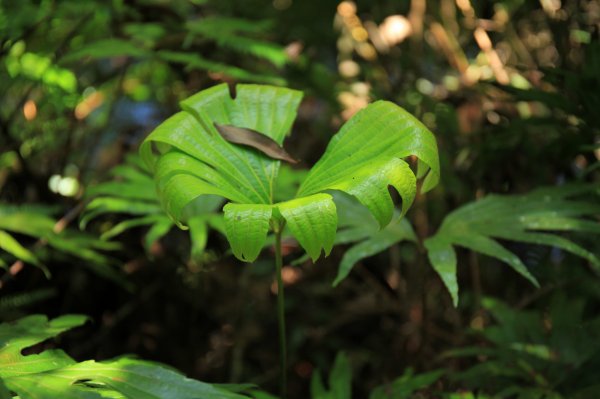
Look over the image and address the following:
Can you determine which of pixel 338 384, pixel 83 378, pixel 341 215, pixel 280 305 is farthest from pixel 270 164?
Result: pixel 338 384

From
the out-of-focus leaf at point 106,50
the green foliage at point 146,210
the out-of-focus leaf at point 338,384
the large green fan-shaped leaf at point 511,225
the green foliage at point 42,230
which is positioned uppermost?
the out-of-focus leaf at point 106,50

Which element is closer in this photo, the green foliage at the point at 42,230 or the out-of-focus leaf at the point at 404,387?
the out-of-focus leaf at the point at 404,387

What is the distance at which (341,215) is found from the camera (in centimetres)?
145

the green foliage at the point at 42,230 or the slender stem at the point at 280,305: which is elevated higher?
the slender stem at the point at 280,305

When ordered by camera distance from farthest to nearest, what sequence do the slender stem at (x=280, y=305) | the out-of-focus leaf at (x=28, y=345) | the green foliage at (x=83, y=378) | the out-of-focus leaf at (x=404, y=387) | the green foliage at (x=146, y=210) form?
1. the green foliage at (x=146, y=210)
2. the out-of-focus leaf at (x=404, y=387)
3. the slender stem at (x=280, y=305)
4. the out-of-focus leaf at (x=28, y=345)
5. the green foliage at (x=83, y=378)

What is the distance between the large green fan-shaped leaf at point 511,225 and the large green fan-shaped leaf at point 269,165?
1.01 ft

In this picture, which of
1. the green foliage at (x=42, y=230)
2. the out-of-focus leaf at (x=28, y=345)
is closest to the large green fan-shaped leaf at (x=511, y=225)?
the out-of-focus leaf at (x=28, y=345)

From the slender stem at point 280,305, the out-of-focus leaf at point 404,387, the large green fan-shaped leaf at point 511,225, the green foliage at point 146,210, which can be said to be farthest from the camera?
the green foliage at point 146,210

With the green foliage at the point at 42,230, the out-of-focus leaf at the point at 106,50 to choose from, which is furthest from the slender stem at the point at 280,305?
the out-of-focus leaf at the point at 106,50

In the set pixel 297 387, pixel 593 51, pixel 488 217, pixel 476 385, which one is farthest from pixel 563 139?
pixel 297 387

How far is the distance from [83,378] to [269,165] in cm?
47

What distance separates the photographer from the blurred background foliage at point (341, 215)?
5.10ft

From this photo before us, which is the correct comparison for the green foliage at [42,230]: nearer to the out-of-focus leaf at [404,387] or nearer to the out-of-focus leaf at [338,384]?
the out-of-focus leaf at [338,384]

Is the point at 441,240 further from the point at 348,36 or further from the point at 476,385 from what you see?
the point at 348,36
